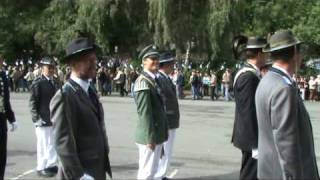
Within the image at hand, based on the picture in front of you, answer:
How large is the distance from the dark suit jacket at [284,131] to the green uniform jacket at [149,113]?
3448 mm

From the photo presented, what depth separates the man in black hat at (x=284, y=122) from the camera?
4.63 metres

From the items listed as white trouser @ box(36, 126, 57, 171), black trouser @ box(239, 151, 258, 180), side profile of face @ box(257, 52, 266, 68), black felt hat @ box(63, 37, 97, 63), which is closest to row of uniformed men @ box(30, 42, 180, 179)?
white trouser @ box(36, 126, 57, 171)

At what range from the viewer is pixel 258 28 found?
155ft

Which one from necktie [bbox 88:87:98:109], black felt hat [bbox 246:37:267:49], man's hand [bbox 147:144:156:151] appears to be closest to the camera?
necktie [bbox 88:87:98:109]

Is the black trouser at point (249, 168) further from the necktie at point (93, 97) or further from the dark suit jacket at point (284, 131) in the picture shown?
the necktie at point (93, 97)

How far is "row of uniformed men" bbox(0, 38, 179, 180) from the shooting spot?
4.89 meters

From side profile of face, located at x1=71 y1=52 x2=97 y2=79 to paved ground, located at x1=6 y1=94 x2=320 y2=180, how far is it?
493 centimetres

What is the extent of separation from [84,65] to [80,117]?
15.8 inches

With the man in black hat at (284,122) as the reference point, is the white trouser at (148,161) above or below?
below

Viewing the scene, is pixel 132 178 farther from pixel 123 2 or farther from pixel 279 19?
pixel 279 19

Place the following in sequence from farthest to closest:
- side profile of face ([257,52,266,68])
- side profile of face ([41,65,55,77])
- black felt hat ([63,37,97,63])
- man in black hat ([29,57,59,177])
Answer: side profile of face ([41,65,55,77])
man in black hat ([29,57,59,177])
side profile of face ([257,52,266,68])
black felt hat ([63,37,97,63])

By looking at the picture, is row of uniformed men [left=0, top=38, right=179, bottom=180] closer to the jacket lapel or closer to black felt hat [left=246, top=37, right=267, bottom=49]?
the jacket lapel

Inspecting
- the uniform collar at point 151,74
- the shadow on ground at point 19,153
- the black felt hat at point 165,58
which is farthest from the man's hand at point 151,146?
the shadow on ground at point 19,153

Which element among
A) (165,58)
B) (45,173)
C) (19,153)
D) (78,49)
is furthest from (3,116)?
(78,49)
